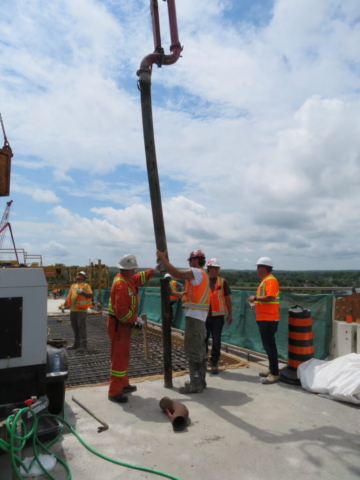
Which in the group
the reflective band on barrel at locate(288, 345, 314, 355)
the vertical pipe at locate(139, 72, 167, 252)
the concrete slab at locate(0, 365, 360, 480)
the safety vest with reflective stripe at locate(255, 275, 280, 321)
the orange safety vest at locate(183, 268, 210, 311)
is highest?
the vertical pipe at locate(139, 72, 167, 252)

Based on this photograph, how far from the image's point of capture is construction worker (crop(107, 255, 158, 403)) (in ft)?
16.8

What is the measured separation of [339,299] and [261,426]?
3299 millimetres

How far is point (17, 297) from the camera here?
11.7ft

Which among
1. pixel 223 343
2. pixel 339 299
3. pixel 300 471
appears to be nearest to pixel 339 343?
pixel 339 299

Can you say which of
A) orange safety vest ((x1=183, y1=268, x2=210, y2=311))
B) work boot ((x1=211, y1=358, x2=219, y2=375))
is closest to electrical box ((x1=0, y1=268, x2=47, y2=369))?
orange safety vest ((x1=183, y1=268, x2=210, y2=311))

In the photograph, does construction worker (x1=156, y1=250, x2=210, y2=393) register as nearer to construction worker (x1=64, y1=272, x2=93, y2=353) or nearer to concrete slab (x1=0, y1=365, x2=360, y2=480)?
concrete slab (x1=0, y1=365, x2=360, y2=480)

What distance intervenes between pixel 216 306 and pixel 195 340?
1.34m

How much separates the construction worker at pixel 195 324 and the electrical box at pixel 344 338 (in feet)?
→ 8.51

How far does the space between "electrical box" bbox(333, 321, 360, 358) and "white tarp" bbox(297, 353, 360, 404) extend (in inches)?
34.8

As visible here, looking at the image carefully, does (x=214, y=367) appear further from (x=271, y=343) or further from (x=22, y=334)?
(x=22, y=334)

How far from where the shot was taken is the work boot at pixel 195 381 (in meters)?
5.45

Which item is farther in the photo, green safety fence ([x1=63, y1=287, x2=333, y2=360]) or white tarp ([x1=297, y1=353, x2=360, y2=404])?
green safety fence ([x1=63, y1=287, x2=333, y2=360])

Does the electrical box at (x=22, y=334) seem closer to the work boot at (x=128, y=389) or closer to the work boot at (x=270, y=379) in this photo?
the work boot at (x=128, y=389)

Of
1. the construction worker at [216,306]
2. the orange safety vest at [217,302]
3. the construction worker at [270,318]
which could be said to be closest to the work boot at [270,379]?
the construction worker at [270,318]
